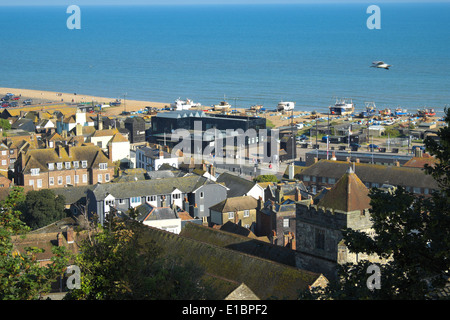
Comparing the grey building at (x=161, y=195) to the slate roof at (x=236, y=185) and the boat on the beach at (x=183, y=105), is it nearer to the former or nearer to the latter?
the slate roof at (x=236, y=185)

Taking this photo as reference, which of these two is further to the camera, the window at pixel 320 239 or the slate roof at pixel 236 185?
the slate roof at pixel 236 185

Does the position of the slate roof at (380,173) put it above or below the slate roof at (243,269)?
above

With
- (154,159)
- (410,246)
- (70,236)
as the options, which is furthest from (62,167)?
(410,246)

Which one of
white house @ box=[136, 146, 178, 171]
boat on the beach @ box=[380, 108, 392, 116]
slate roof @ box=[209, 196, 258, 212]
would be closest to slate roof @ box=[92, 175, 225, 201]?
slate roof @ box=[209, 196, 258, 212]

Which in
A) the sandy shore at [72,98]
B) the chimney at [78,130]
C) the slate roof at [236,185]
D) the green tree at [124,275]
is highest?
the sandy shore at [72,98]

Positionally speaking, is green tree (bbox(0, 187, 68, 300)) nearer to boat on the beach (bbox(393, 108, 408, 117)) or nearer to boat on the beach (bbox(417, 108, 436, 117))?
boat on the beach (bbox(417, 108, 436, 117))

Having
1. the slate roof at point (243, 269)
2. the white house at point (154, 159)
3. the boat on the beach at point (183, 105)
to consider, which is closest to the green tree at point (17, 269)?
the slate roof at point (243, 269)

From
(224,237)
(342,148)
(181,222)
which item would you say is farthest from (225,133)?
(224,237)
